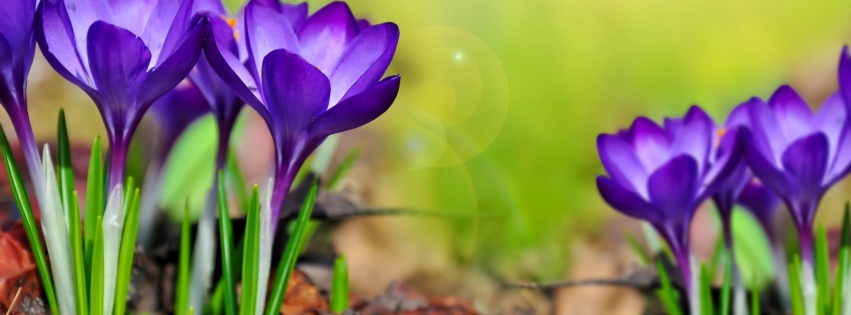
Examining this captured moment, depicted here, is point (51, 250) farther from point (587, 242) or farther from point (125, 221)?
point (587, 242)

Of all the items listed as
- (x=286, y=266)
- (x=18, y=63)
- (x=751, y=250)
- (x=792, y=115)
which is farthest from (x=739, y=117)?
(x=18, y=63)

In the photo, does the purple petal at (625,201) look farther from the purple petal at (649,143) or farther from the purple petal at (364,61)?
the purple petal at (364,61)

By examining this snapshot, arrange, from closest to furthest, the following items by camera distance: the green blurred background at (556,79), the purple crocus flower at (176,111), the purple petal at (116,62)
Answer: the purple petal at (116,62) < the purple crocus flower at (176,111) < the green blurred background at (556,79)

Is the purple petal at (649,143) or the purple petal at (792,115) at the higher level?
the purple petal at (792,115)

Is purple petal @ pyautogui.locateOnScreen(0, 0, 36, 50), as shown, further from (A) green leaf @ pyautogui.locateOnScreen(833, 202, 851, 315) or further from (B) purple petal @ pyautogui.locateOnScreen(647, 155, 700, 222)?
(A) green leaf @ pyautogui.locateOnScreen(833, 202, 851, 315)

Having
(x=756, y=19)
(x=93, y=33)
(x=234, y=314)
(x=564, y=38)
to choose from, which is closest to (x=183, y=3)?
(x=93, y=33)

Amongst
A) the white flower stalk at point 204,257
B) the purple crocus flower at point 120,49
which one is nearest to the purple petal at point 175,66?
the purple crocus flower at point 120,49

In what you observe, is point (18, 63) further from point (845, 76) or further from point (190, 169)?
point (845, 76)
